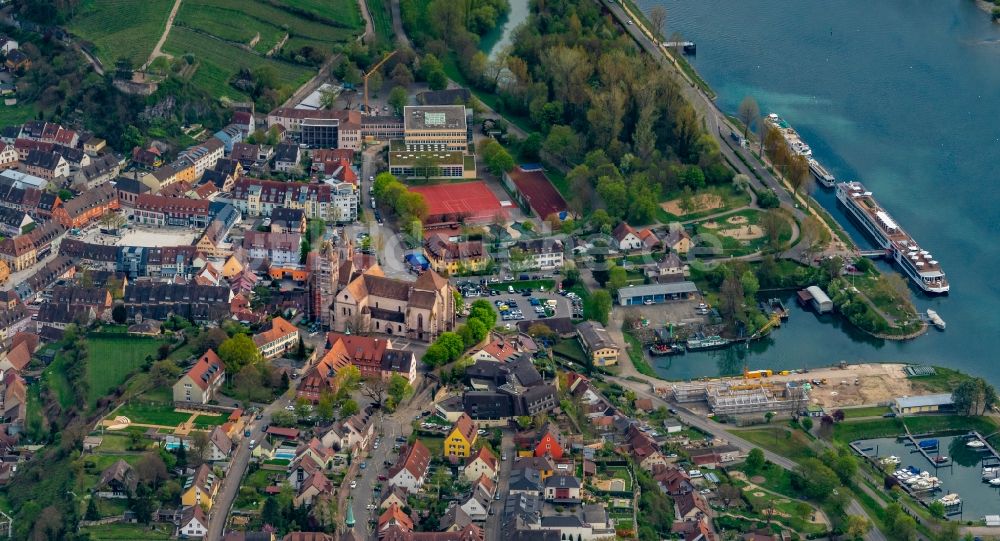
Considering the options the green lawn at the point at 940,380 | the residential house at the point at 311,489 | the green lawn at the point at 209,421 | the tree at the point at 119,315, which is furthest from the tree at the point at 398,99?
the residential house at the point at 311,489

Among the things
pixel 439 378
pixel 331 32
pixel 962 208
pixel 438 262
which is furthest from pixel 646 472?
pixel 331 32

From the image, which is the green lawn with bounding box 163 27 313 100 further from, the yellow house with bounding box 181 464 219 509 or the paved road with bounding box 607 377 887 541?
the yellow house with bounding box 181 464 219 509

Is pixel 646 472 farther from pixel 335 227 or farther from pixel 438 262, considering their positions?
pixel 335 227

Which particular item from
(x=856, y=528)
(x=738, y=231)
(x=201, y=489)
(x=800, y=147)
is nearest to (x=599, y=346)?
(x=738, y=231)

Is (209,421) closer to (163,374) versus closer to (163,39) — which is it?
(163,374)

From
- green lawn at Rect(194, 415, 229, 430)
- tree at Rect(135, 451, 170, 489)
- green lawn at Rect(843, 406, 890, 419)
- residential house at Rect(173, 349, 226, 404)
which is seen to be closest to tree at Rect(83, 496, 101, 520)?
tree at Rect(135, 451, 170, 489)
